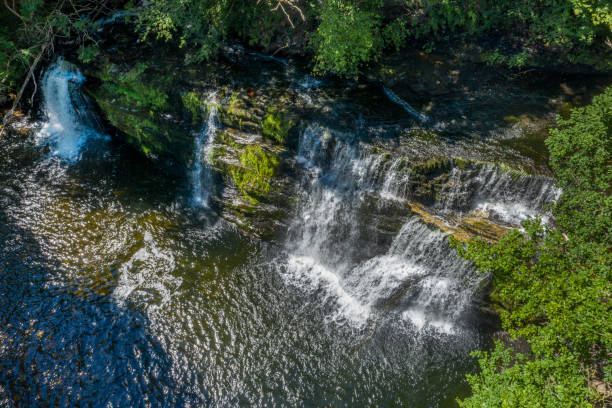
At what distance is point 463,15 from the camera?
1199 centimetres

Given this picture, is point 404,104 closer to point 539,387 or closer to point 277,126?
point 277,126

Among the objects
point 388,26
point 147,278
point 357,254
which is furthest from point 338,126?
point 147,278

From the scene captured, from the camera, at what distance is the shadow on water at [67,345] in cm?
762

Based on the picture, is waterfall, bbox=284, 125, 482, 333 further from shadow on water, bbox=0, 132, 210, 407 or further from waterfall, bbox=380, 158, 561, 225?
shadow on water, bbox=0, 132, 210, 407

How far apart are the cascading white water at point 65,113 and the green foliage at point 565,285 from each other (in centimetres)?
1405

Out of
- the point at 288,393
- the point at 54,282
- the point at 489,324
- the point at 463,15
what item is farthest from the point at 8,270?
the point at 463,15

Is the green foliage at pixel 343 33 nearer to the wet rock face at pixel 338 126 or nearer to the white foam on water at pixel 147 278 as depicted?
the wet rock face at pixel 338 126

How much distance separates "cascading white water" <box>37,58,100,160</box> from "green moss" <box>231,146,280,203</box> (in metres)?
7.03

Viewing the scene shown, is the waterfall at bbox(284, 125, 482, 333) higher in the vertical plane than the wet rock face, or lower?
lower

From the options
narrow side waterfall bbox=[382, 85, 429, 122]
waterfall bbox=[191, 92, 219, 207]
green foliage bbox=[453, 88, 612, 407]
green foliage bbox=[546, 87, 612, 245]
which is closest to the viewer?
green foliage bbox=[453, 88, 612, 407]

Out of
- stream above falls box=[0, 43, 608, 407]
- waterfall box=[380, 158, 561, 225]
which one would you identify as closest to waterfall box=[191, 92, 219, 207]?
stream above falls box=[0, 43, 608, 407]

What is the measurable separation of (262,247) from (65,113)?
10.00m

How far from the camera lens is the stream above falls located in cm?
805

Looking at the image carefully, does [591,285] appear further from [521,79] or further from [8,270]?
[8,270]
